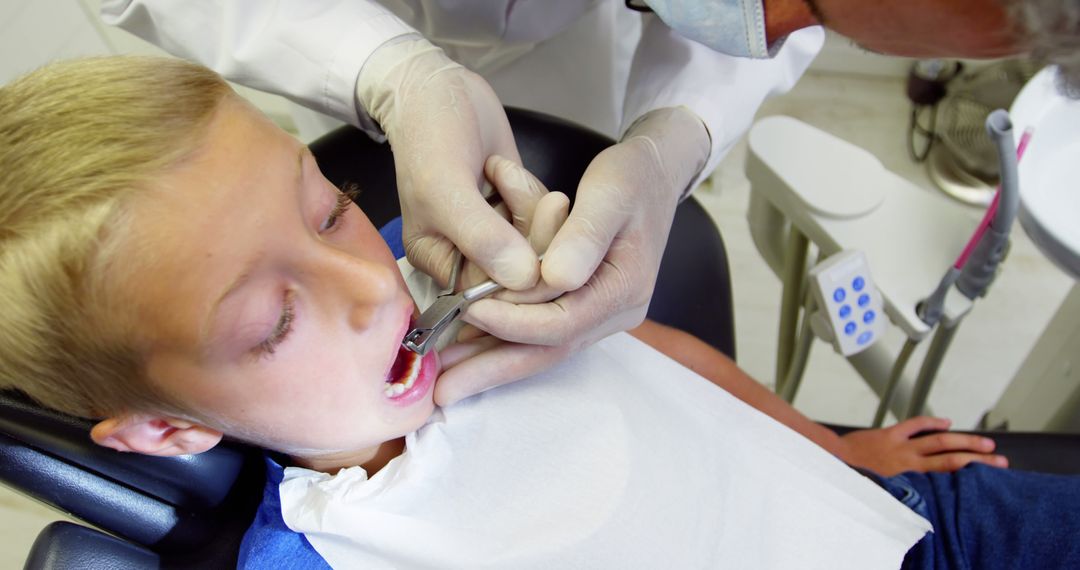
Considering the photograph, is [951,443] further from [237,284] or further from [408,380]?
[237,284]

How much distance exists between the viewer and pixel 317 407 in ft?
2.32

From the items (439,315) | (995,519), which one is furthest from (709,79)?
(995,519)

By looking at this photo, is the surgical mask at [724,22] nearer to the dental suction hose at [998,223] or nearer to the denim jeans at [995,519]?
the dental suction hose at [998,223]

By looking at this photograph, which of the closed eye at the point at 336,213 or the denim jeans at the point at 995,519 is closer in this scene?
the closed eye at the point at 336,213

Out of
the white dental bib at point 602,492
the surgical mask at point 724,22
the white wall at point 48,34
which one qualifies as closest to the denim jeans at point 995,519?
the white dental bib at point 602,492

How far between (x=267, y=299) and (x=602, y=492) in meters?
0.42

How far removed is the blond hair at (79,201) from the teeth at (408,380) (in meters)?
0.21

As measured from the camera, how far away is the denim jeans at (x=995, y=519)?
0.88 meters

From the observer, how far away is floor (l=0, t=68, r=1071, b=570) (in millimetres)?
1833

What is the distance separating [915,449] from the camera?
1076 mm

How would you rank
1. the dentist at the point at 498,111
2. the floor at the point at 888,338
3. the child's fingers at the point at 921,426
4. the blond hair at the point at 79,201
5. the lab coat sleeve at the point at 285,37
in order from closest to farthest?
the blond hair at the point at 79,201
the dentist at the point at 498,111
the lab coat sleeve at the point at 285,37
the child's fingers at the point at 921,426
the floor at the point at 888,338

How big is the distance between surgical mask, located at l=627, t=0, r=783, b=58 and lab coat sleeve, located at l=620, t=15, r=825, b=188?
0.91 ft

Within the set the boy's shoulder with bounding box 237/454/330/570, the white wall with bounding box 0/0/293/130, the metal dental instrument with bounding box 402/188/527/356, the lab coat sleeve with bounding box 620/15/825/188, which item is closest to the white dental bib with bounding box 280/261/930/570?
the boy's shoulder with bounding box 237/454/330/570

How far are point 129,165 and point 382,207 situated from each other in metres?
0.61
